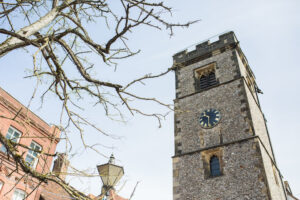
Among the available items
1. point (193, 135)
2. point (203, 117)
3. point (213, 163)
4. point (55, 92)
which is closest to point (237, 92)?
point (203, 117)

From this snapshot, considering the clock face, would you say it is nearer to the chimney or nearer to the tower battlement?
the tower battlement

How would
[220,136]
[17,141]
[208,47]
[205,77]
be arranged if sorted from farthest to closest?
[208,47] → [205,77] → [17,141] → [220,136]

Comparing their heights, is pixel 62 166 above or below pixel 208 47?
below

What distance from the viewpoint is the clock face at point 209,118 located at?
482 inches

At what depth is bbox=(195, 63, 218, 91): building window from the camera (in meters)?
14.6

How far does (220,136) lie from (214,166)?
137 cm

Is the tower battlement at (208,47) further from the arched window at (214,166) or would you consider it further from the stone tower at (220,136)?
the arched window at (214,166)

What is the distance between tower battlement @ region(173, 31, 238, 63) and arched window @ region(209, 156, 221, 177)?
6.73 meters

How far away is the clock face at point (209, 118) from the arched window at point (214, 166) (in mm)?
1578

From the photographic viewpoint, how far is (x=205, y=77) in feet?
49.2

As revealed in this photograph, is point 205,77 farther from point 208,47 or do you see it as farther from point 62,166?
point 62,166

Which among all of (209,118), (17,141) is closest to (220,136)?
(209,118)

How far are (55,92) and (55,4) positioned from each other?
135 centimetres

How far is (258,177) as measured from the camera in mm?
9633
